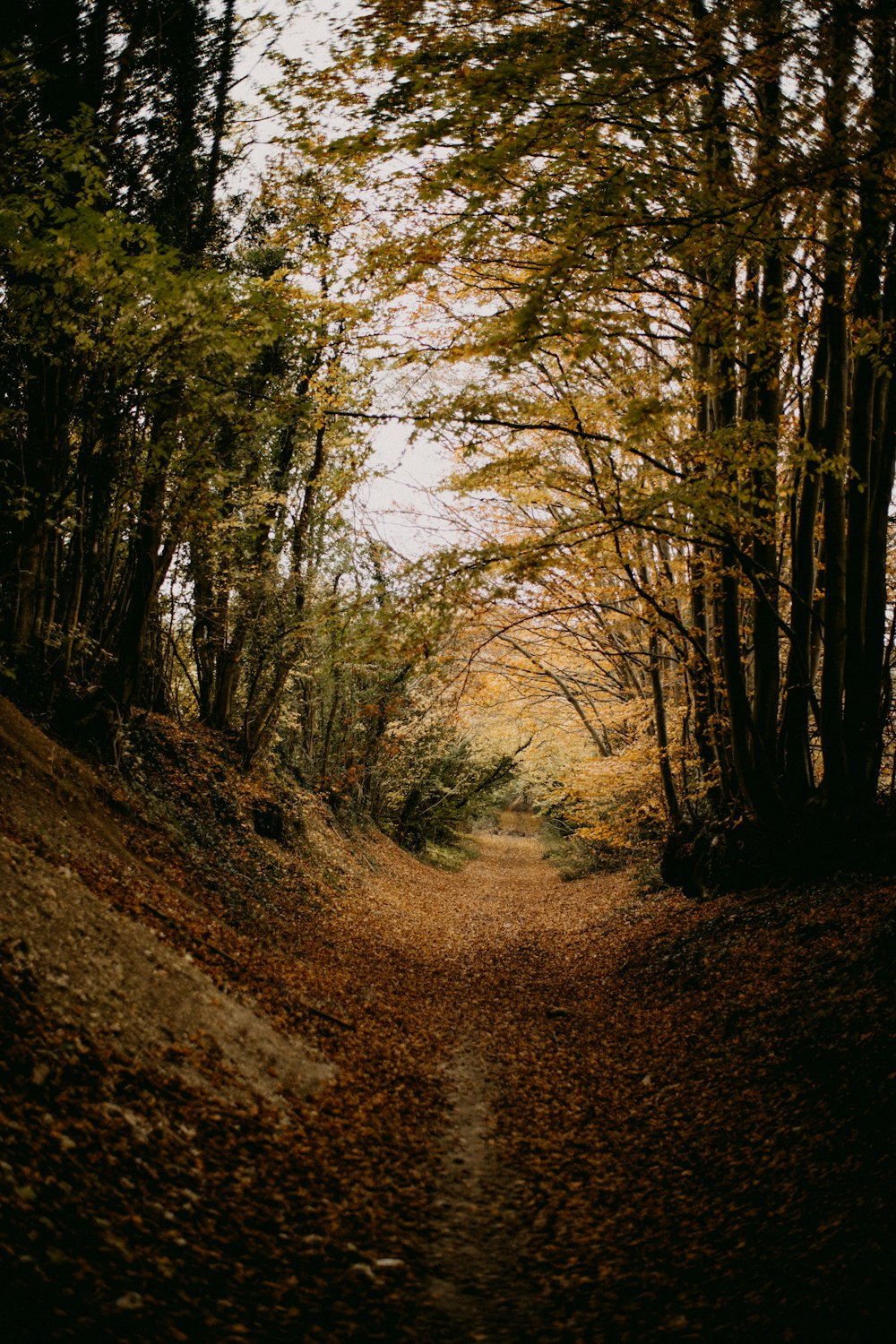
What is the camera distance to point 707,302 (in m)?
5.52

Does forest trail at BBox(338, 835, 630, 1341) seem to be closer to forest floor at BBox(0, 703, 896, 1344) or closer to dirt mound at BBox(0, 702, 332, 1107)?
forest floor at BBox(0, 703, 896, 1344)

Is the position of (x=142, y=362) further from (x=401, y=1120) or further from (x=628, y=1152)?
(x=628, y=1152)

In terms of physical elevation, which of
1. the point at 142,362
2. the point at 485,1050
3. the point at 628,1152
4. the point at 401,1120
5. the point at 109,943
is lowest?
the point at 485,1050

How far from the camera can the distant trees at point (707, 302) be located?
476 cm

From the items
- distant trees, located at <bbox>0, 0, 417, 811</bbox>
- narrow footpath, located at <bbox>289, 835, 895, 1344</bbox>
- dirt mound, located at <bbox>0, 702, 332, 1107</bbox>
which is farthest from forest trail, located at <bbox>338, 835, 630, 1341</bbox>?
distant trees, located at <bbox>0, 0, 417, 811</bbox>

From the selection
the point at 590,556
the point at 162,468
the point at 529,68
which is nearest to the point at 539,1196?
the point at 590,556

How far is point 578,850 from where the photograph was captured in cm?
2216

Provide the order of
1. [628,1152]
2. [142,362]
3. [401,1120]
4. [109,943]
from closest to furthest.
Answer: [628,1152], [401,1120], [109,943], [142,362]

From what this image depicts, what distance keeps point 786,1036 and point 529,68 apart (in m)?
7.07

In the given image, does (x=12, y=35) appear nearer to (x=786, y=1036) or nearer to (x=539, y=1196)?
(x=539, y=1196)

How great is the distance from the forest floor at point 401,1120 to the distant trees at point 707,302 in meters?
2.61

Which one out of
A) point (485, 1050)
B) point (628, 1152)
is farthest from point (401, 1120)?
point (485, 1050)

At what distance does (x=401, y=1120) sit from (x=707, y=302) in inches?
257

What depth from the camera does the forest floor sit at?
9.32 feet
